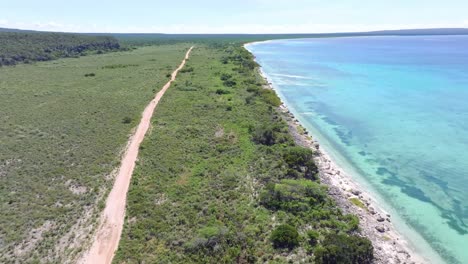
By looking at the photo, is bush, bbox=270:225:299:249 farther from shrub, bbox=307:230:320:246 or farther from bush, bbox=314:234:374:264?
bush, bbox=314:234:374:264

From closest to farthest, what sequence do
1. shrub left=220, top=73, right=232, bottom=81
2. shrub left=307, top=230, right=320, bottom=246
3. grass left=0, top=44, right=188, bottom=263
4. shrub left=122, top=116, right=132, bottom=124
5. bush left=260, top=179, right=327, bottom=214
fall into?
shrub left=307, top=230, right=320, bottom=246
grass left=0, top=44, right=188, bottom=263
bush left=260, top=179, right=327, bottom=214
shrub left=122, top=116, right=132, bottom=124
shrub left=220, top=73, right=232, bottom=81

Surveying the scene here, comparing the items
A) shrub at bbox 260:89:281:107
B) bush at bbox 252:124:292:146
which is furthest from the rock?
shrub at bbox 260:89:281:107

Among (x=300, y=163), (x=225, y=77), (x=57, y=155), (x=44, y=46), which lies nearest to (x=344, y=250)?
(x=300, y=163)

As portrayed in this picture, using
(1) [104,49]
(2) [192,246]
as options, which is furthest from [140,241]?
(1) [104,49]

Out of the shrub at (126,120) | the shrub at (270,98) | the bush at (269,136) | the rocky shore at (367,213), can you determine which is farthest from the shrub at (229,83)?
the rocky shore at (367,213)

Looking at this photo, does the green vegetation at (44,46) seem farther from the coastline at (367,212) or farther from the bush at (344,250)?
the bush at (344,250)

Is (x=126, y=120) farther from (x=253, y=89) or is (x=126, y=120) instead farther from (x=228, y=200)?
(x=253, y=89)

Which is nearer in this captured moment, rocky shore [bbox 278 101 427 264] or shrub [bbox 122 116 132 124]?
rocky shore [bbox 278 101 427 264]

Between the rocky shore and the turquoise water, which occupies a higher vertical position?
the rocky shore
